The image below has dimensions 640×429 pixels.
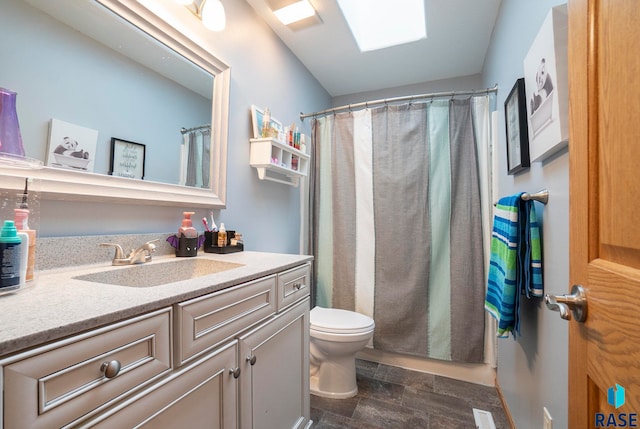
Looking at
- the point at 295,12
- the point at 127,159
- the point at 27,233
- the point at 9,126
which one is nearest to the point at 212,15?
the point at 295,12

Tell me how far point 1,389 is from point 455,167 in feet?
7.16

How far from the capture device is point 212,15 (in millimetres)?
1305

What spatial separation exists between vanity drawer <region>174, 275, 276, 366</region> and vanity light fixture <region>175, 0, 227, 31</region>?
124cm

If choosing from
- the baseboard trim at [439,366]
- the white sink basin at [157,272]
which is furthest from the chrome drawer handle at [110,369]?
the baseboard trim at [439,366]

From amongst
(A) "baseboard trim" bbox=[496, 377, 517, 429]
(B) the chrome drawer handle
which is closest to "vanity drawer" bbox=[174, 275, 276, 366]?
(B) the chrome drawer handle

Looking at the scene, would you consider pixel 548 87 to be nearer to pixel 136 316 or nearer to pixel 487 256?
pixel 487 256

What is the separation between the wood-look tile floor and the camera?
1.48 m

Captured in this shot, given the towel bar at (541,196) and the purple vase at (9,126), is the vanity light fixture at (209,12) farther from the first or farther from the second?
the towel bar at (541,196)

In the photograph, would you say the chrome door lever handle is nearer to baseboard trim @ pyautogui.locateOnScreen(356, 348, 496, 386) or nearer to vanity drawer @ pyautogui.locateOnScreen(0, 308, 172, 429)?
vanity drawer @ pyautogui.locateOnScreen(0, 308, 172, 429)

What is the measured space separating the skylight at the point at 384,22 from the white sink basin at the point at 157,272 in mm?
1765

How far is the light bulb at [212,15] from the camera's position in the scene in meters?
1.29

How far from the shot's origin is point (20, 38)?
813 mm

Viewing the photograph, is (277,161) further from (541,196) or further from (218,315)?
(541,196)

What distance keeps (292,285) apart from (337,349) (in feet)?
2.33
